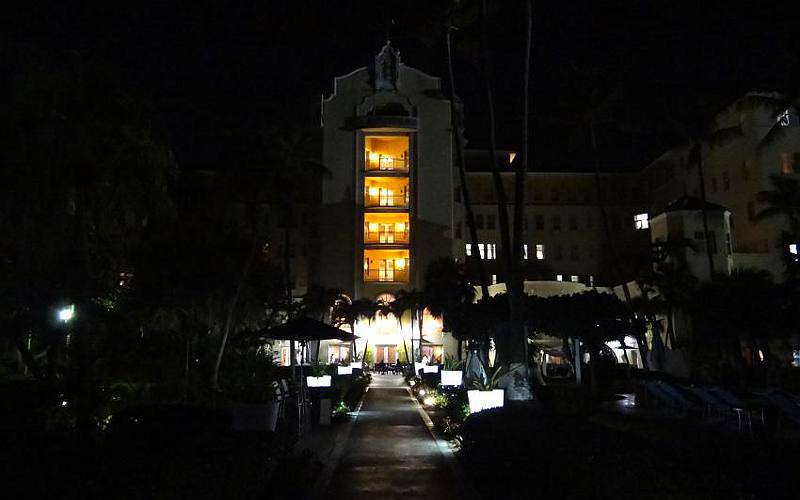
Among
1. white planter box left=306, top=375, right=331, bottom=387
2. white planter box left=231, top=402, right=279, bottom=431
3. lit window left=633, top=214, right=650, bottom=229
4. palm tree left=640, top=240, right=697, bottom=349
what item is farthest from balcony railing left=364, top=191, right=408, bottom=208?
white planter box left=231, top=402, right=279, bottom=431

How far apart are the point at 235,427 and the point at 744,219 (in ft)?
153

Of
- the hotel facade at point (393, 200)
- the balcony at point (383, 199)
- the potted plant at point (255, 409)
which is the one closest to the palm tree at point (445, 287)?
the hotel facade at point (393, 200)

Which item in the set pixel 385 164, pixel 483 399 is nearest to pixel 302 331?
pixel 483 399

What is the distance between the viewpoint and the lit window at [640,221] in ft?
238

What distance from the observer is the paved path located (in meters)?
9.59

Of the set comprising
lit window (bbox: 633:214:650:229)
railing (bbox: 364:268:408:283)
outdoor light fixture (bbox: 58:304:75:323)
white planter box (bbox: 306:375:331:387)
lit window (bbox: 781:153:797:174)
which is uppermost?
lit window (bbox: 633:214:650:229)

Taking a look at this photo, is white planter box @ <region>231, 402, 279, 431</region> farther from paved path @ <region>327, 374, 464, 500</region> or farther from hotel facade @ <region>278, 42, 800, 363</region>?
hotel facade @ <region>278, 42, 800, 363</region>

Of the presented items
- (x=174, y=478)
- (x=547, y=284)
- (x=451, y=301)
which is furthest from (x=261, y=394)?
(x=547, y=284)

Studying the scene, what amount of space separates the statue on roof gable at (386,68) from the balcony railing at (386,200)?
34.4 ft

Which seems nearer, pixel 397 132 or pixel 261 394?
pixel 261 394

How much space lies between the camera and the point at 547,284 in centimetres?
5244

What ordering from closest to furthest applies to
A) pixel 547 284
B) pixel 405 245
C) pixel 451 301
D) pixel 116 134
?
pixel 116 134 → pixel 451 301 → pixel 547 284 → pixel 405 245

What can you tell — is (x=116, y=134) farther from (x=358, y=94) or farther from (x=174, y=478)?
(x=358, y=94)

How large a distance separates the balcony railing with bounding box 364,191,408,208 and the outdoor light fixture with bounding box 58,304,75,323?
4646 cm
